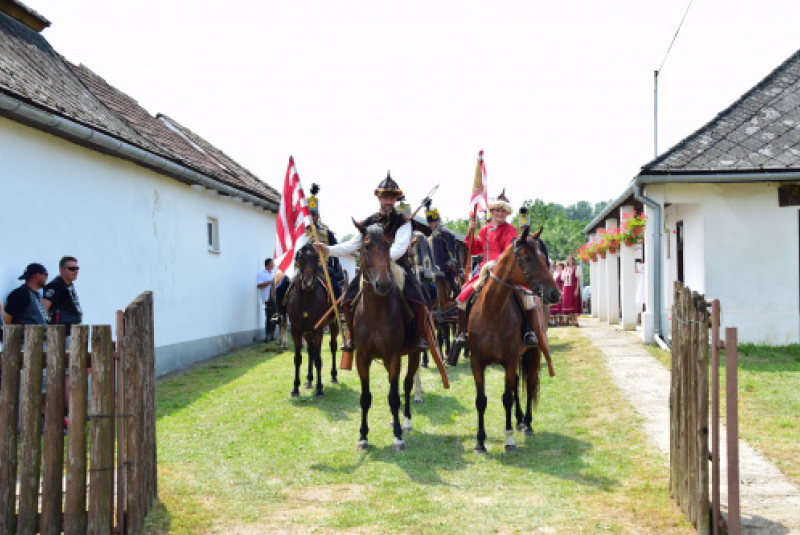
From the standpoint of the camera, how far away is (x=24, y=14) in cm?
1320

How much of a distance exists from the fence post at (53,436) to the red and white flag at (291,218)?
14.9ft

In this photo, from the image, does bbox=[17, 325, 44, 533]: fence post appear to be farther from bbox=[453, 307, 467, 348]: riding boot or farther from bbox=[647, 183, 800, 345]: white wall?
bbox=[647, 183, 800, 345]: white wall

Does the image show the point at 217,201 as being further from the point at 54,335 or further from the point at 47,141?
the point at 54,335

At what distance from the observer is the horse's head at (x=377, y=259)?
762 cm

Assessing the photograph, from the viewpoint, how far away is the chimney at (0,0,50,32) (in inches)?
506

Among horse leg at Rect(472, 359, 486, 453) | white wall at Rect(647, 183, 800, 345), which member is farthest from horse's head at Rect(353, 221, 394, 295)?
white wall at Rect(647, 183, 800, 345)

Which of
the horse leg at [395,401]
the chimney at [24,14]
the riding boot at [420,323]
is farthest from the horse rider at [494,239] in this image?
the chimney at [24,14]

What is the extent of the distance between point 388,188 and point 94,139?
4689 mm

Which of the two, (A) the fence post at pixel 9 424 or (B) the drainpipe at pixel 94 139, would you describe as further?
(B) the drainpipe at pixel 94 139

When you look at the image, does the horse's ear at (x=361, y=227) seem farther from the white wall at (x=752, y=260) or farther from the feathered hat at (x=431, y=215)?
the white wall at (x=752, y=260)

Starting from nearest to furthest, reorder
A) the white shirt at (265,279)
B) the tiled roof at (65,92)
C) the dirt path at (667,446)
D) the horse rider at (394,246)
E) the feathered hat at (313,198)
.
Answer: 1. the dirt path at (667,446)
2. the horse rider at (394,246)
3. the tiled roof at (65,92)
4. the feathered hat at (313,198)
5. the white shirt at (265,279)

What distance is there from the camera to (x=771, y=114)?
15.9 metres

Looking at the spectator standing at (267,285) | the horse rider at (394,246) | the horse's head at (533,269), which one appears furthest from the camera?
the spectator standing at (267,285)

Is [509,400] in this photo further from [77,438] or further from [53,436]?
[53,436]
